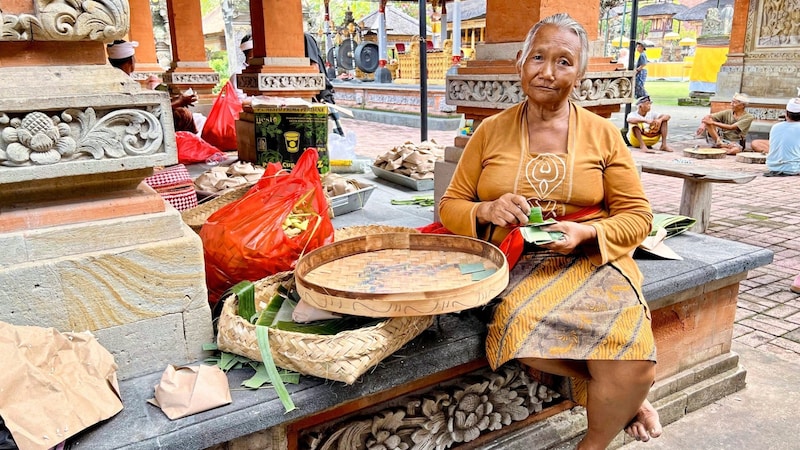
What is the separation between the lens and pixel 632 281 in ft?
6.55

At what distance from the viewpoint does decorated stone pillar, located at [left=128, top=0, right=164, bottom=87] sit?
1000 centimetres

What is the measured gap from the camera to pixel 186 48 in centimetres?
916

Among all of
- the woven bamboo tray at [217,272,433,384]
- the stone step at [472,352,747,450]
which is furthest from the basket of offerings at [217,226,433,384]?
the stone step at [472,352,747,450]

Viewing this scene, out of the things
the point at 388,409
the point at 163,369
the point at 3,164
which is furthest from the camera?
the point at 388,409

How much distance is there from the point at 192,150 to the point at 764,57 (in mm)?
10554

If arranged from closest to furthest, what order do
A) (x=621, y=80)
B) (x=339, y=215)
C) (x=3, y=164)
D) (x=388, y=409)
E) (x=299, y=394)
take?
(x=3, y=164), (x=299, y=394), (x=388, y=409), (x=621, y=80), (x=339, y=215)

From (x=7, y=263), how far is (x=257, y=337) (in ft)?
2.32

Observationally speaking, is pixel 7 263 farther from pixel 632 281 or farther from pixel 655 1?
pixel 655 1

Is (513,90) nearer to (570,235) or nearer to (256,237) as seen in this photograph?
(570,235)

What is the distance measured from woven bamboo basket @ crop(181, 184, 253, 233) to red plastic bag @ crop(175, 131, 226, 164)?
294cm

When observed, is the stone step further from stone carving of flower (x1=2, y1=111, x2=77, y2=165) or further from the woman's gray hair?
stone carving of flower (x1=2, y1=111, x2=77, y2=165)

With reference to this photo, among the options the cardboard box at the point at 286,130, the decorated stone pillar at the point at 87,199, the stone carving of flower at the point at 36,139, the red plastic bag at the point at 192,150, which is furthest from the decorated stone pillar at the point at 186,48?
the stone carving of flower at the point at 36,139

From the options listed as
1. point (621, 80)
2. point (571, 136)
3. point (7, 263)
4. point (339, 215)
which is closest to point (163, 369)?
point (7, 263)

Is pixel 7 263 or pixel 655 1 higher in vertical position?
pixel 655 1
